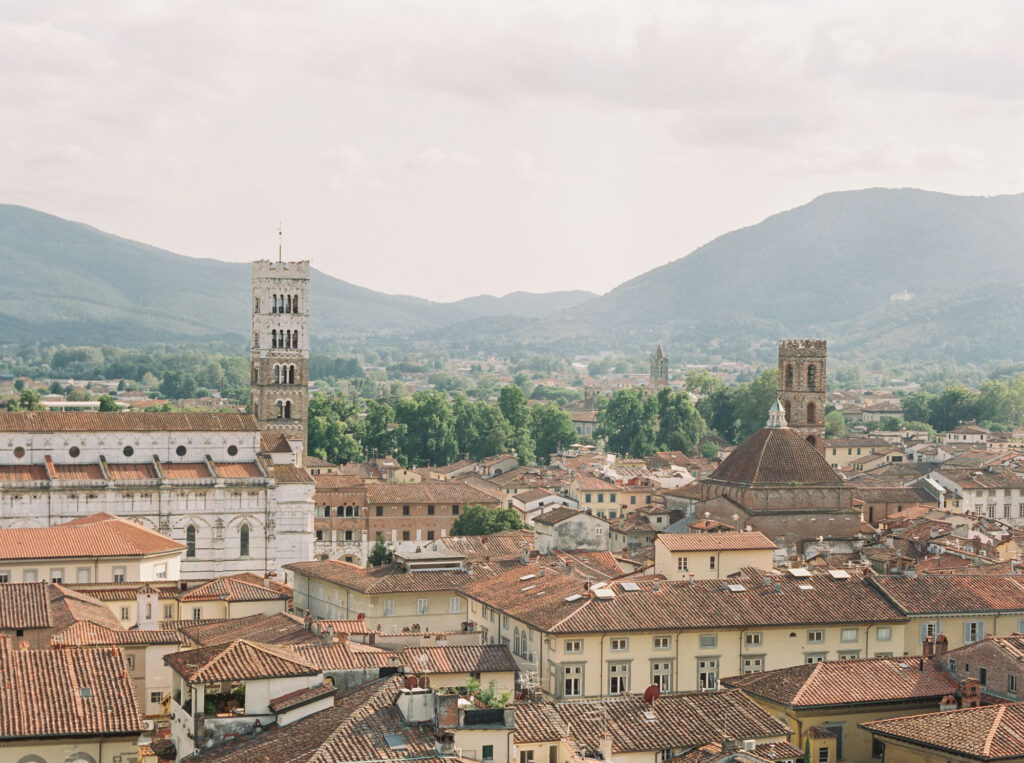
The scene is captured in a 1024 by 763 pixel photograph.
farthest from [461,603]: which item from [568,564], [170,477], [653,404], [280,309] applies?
[653,404]

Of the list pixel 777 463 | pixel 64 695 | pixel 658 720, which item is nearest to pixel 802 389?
pixel 777 463

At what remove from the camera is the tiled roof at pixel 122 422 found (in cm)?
8025

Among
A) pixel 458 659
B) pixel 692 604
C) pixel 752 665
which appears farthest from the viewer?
pixel 692 604

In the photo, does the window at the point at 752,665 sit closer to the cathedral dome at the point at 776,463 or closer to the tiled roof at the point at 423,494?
the cathedral dome at the point at 776,463

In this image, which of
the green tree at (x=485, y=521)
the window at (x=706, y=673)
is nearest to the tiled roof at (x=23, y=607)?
the window at (x=706, y=673)

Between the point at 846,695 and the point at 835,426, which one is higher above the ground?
the point at 835,426

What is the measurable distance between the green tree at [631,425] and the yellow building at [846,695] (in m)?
118

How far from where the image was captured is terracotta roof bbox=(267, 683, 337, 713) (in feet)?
93.6

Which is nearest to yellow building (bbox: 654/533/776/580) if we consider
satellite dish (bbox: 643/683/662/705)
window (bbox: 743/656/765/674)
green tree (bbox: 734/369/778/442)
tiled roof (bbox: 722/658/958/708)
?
window (bbox: 743/656/765/674)

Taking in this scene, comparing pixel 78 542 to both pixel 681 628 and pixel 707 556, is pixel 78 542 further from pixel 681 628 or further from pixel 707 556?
pixel 681 628

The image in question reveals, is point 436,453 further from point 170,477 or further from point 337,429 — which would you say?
point 170,477

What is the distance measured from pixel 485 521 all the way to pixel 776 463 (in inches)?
621

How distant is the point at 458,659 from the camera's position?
36.7 m

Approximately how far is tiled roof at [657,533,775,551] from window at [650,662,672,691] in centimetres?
901
